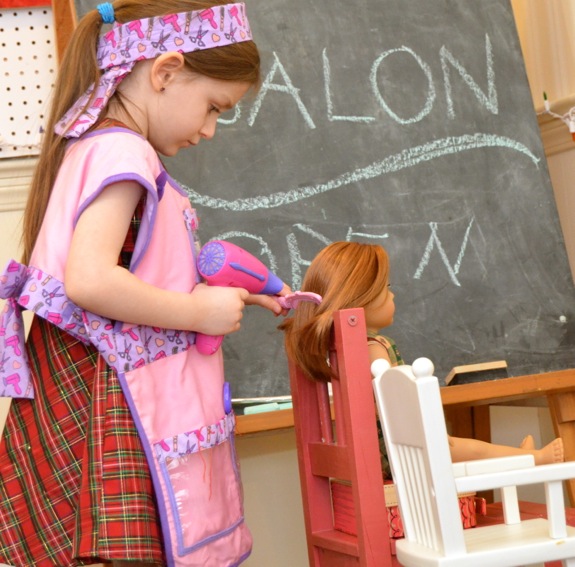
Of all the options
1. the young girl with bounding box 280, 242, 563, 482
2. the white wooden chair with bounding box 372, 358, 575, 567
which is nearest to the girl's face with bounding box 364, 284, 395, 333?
the young girl with bounding box 280, 242, 563, 482

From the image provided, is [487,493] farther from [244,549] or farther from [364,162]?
[244,549]

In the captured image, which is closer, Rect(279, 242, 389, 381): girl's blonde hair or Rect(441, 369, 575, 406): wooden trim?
Rect(279, 242, 389, 381): girl's blonde hair

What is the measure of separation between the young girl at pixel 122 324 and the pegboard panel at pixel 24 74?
0.79 meters

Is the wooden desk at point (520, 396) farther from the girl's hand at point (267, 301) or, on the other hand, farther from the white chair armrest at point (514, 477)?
the white chair armrest at point (514, 477)

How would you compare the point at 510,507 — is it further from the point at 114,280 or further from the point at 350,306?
the point at 114,280

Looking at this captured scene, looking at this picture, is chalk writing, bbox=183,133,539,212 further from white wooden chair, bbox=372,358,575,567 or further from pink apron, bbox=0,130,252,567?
white wooden chair, bbox=372,358,575,567

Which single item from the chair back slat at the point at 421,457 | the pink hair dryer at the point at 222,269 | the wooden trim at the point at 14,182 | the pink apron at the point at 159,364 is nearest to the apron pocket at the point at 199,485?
the pink apron at the point at 159,364

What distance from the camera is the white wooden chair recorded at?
3.61ft

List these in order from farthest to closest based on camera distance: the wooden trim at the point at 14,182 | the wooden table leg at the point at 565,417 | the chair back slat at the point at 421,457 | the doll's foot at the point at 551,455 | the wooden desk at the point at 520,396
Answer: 1. the wooden trim at the point at 14,182
2. the wooden table leg at the point at 565,417
3. the wooden desk at the point at 520,396
4. the doll's foot at the point at 551,455
5. the chair back slat at the point at 421,457

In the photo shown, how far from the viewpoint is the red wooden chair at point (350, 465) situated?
1.29 metres

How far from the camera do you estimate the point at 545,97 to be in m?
2.45

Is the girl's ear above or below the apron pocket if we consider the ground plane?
above

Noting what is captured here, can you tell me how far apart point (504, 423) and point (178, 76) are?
154 cm

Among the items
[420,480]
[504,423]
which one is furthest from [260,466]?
[420,480]
